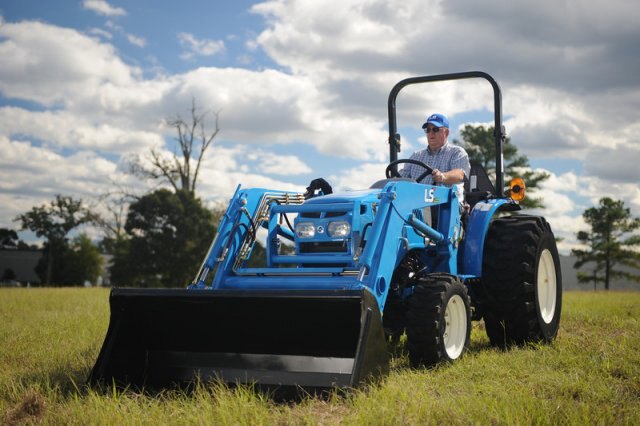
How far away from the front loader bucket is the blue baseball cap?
9.75ft

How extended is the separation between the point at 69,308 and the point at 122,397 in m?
8.24

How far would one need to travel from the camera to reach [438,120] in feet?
23.4

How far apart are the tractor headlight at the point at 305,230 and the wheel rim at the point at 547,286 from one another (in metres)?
2.87

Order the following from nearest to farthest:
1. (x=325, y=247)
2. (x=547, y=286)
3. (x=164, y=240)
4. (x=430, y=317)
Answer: (x=430, y=317), (x=325, y=247), (x=547, y=286), (x=164, y=240)

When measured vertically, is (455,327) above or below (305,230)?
below

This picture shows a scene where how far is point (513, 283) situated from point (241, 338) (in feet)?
9.03

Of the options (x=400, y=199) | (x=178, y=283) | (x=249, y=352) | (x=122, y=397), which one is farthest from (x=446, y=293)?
(x=178, y=283)

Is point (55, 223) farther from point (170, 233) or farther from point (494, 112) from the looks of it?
point (494, 112)

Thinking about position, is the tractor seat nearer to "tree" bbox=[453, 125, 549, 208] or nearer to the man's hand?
the man's hand

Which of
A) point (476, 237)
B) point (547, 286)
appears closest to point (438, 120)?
point (476, 237)

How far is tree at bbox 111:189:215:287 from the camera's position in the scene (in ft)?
105

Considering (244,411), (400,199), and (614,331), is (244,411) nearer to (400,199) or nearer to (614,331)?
(400,199)

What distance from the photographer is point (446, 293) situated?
518 centimetres

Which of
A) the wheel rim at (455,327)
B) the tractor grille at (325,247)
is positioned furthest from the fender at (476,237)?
the tractor grille at (325,247)
